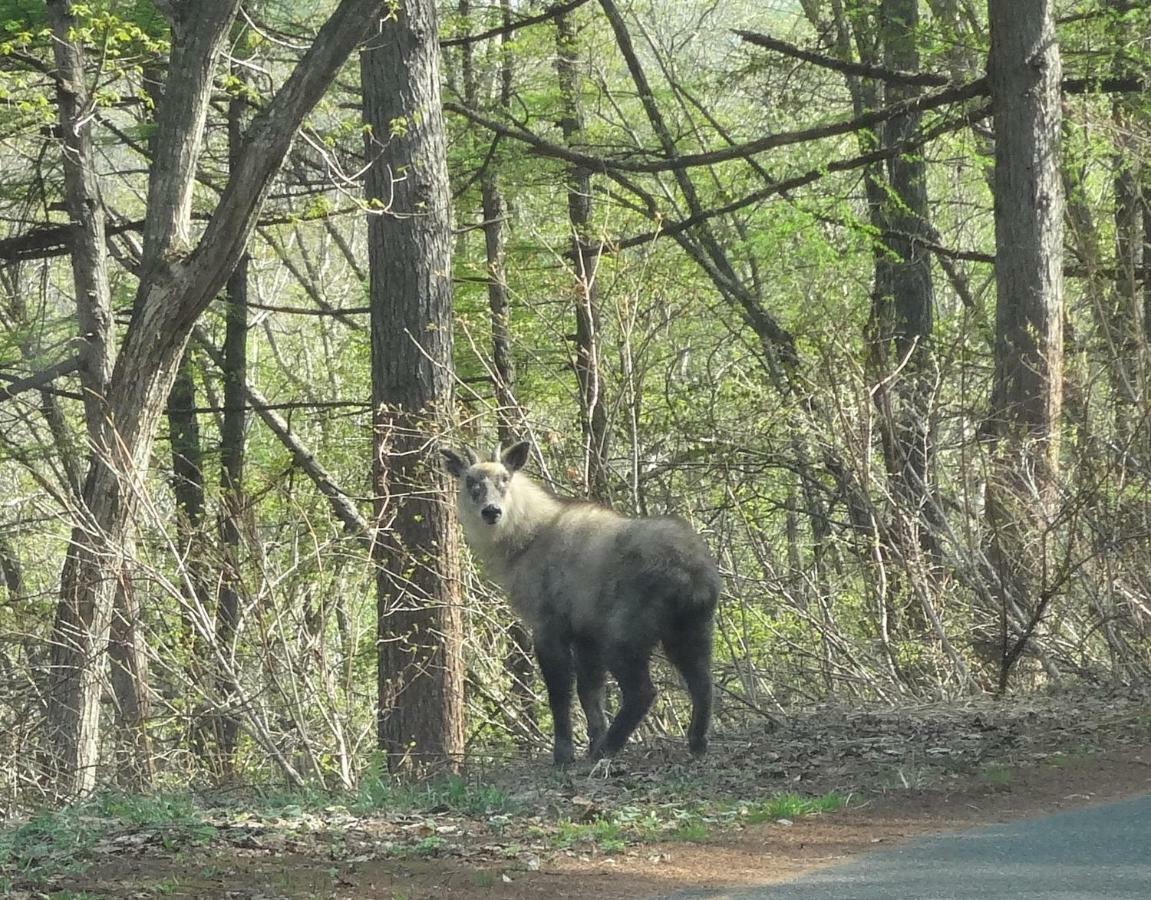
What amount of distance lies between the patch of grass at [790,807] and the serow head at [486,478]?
3459 mm

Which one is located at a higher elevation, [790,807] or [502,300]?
[502,300]

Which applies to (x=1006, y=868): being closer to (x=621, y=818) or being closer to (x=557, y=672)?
(x=621, y=818)

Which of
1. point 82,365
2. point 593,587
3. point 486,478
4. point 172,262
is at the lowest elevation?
point 593,587

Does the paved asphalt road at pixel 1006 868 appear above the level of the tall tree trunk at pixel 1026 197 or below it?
below

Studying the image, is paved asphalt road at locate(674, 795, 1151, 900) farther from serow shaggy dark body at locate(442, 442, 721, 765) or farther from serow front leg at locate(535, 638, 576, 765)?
serow front leg at locate(535, 638, 576, 765)

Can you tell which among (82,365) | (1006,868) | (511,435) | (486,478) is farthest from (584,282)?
(1006,868)

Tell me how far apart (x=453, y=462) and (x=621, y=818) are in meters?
4.22

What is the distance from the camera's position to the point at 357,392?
27.5m

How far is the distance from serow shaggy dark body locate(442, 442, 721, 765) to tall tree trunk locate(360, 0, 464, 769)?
1.12 metres

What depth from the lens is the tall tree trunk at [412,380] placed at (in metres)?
13.0

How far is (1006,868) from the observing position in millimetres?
6832

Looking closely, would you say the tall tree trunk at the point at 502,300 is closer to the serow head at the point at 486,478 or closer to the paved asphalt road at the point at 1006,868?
the serow head at the point at 486,478

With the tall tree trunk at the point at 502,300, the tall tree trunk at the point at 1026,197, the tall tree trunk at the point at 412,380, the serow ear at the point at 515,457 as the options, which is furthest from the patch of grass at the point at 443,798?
the tall tree trunk at the point at 1026,197

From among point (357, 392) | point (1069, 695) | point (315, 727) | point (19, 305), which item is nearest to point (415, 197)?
point (315, 727)
